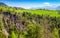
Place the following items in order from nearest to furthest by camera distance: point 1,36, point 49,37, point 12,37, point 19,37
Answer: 1. point 1,36
2. point 49,37
3. point 12,37
4. point 19,37

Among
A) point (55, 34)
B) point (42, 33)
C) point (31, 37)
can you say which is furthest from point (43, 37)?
point (55, 34)

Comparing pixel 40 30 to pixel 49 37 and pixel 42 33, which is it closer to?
pixel 42 33

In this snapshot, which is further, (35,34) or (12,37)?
(12,37)

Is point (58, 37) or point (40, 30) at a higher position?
point (40, 30)

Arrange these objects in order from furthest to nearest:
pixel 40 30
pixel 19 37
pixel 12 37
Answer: pixel 19 37 → pixel 12 37 → pixel 40 30

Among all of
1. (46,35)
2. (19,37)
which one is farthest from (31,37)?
(19,37)

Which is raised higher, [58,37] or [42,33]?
[42,33]

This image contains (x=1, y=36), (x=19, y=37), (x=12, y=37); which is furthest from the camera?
(x=19, y=37)

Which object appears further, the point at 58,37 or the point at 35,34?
the point at 58,37

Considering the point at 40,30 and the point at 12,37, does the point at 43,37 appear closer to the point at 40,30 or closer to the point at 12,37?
the point at 40,30
